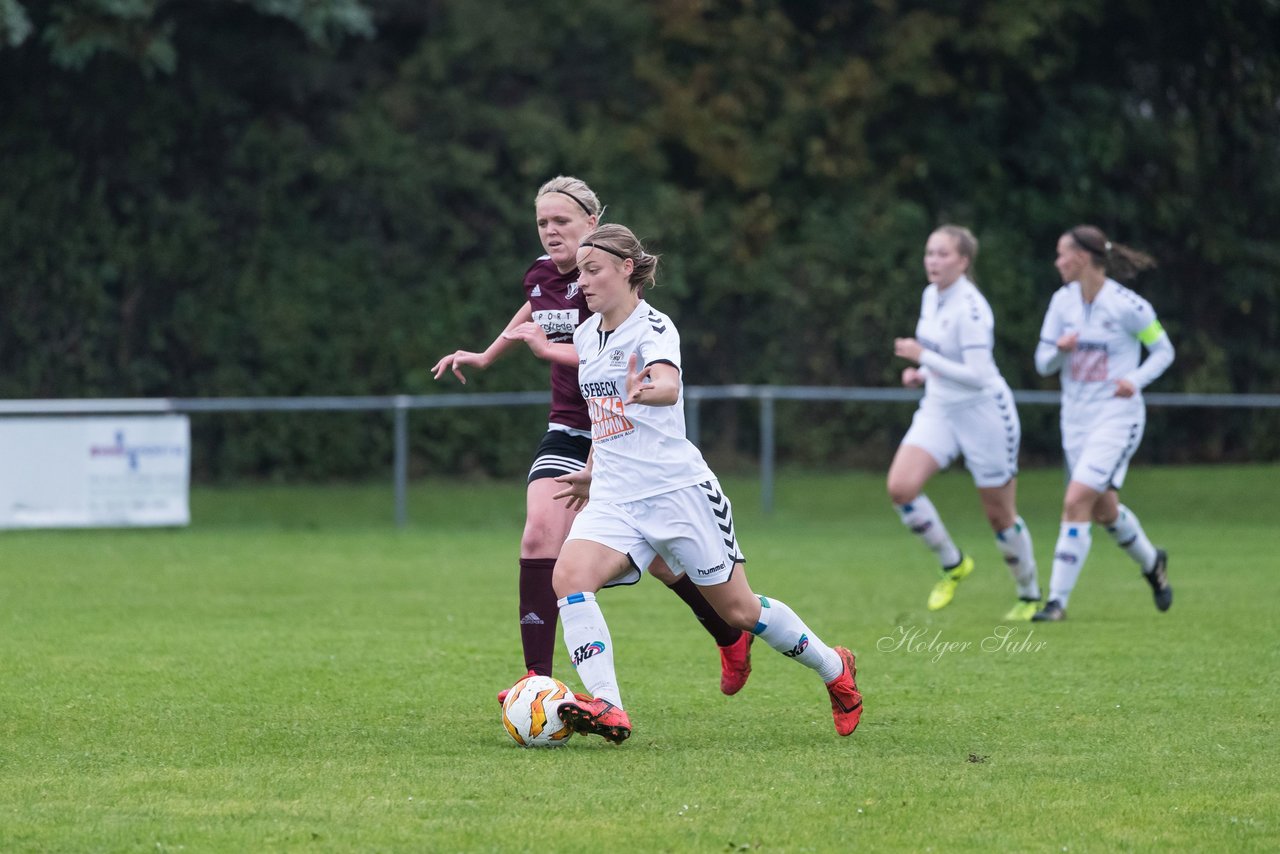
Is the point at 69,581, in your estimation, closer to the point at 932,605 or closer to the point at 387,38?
the point at 932,605

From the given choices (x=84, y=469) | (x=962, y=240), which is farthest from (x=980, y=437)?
(x=84, y=469)

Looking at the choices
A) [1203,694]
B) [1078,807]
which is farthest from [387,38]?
[1078,807]

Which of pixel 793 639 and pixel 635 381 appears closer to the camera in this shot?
pixel 635 381

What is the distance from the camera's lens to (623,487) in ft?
21.0

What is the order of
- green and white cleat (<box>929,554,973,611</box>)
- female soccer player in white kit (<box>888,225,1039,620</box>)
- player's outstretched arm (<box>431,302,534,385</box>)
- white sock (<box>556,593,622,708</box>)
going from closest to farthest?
white sock (<box>556,593,622,708</box>) → player's outstretched arm (<box>431,302,534,385</box>) → female soccer player in white kit (<box>888,225,1039,620</box>) → green and white cleat (<box>929,554,973,611</box>)

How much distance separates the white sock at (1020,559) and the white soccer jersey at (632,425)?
4.86 meters

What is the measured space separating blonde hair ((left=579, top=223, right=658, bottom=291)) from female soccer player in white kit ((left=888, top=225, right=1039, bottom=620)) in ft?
14.7

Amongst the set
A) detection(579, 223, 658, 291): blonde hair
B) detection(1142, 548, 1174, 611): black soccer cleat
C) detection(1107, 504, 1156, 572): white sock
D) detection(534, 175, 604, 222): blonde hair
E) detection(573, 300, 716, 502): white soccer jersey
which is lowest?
detection(1142, 548, 1174, 611): black soccer cleat

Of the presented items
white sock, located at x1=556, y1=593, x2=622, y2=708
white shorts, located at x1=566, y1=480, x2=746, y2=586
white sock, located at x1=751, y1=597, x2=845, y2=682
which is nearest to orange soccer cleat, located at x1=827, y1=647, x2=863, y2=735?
white sock, located at x1=751, y1=597, x2=845, y2=682

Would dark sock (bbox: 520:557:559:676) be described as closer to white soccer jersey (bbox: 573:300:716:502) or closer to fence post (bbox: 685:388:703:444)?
white soccer jersey (bbox: 573:300:716:502)

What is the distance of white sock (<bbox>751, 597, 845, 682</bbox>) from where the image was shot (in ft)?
21.6

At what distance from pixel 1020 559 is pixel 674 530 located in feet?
16.4

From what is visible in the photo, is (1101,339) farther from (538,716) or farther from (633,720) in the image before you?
(538,716)

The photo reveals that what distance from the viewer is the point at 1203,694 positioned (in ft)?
Answer: 25.2
